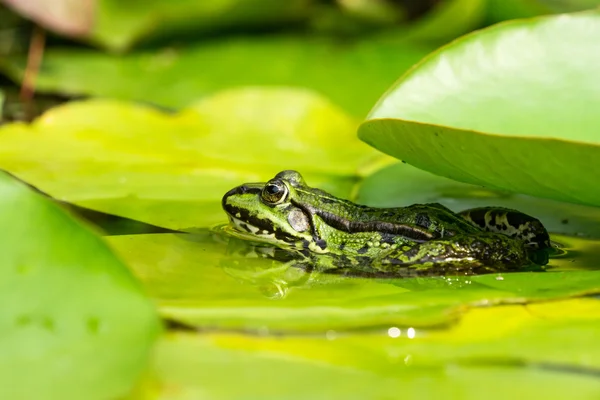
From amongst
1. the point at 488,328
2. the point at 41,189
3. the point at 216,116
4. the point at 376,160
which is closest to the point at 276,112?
the point at 216,116

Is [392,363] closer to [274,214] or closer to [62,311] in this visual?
[62,311]

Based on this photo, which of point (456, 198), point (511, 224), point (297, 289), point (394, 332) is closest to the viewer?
→ point (394, 332)

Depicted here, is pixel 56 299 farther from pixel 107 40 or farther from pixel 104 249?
pixel 107 40

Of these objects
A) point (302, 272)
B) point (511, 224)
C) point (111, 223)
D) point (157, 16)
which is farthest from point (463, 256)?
point (157, 16)

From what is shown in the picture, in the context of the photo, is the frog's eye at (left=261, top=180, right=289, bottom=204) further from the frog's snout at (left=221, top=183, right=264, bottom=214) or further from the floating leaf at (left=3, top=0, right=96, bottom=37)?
the floating leaf at (left=3, top=0, right=96, bottom=37)

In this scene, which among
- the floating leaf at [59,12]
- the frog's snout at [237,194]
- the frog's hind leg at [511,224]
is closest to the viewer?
the frog's hind leg at [511,224]

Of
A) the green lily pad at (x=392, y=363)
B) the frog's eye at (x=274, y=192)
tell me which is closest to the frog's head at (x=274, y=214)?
the frog's eye at (x=274, y=192)

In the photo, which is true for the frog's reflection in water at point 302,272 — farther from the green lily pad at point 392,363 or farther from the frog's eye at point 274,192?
the green lily pad at point 392,363
